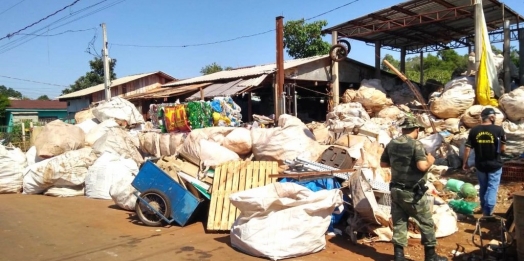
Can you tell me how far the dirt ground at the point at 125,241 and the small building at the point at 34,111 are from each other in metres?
29.0

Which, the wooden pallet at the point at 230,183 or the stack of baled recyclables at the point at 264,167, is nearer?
the stack of baled recyclables at the point at 264,167

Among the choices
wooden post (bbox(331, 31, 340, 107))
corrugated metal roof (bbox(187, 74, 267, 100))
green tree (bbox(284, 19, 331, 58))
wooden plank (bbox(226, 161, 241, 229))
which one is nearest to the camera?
wooden plank (bbox(226, 161, 241, 229))

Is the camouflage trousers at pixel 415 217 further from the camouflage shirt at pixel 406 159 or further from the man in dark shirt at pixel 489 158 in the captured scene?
the man in dark shirt at pixel 489 158

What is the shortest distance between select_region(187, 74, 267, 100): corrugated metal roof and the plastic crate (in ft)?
25.8

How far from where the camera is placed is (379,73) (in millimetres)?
16438

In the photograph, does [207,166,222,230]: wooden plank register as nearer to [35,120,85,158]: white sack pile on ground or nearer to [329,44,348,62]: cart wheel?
[35,120,85,158]: white sack pile on ground

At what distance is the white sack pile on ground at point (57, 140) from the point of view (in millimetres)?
9086

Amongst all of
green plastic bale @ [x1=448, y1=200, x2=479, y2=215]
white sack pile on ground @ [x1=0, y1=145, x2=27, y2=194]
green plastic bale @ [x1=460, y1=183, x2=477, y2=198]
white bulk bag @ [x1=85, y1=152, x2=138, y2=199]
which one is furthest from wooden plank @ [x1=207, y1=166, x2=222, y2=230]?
white sack pile on ground @ [x1=0, y1=145, x2=27, y2=194]

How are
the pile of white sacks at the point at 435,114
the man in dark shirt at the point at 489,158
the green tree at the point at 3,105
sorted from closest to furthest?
the man in dark shirt at the point at 489,158 → the pile of white sacks at the point at 435,114 → the green tree at the point at 3,105

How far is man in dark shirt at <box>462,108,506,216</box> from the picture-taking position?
4.92 m

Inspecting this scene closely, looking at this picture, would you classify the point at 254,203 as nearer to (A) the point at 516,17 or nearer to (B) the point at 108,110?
(B) the point at 108,110

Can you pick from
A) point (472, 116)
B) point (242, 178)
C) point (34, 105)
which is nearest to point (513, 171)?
point (472, 116)

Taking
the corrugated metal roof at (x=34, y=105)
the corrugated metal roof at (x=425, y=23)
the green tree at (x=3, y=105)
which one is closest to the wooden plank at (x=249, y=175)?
the corrugated metal roof at (x=425, y=23)

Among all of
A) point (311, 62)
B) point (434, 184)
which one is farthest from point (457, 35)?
point (434, 184)
